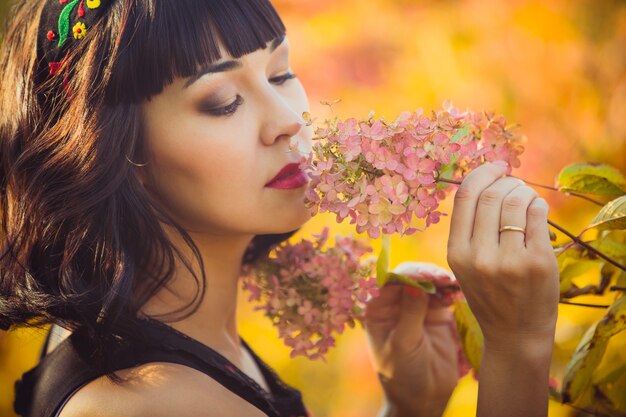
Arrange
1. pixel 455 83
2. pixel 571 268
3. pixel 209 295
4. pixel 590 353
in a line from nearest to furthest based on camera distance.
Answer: pixel 590 353 → pixel 571 268 → pixel 209 295 → pixel 455 83

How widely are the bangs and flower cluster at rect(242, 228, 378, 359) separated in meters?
0.60

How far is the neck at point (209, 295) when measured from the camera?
Answer: 1541 millimetres

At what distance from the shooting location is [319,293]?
5.64 ft

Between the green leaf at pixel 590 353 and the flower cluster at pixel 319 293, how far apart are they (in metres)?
0.53

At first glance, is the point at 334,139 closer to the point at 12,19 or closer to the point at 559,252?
the point at 559,252

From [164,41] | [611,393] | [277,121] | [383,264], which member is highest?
[164,41]

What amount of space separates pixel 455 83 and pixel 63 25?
1.85m

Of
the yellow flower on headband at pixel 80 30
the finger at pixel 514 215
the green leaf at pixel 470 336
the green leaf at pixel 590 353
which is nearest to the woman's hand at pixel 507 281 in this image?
the finger at pixel 514 215

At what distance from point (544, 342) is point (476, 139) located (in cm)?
41

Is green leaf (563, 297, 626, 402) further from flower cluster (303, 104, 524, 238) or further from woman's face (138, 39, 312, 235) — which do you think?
woman's face (138, 39, 312, 235)

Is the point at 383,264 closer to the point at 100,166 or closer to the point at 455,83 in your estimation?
the point at 100,166

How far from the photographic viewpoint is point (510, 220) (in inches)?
44.0

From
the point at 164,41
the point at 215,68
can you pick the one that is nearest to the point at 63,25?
the point at 164,41

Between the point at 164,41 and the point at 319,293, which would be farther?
the point at 319,293
